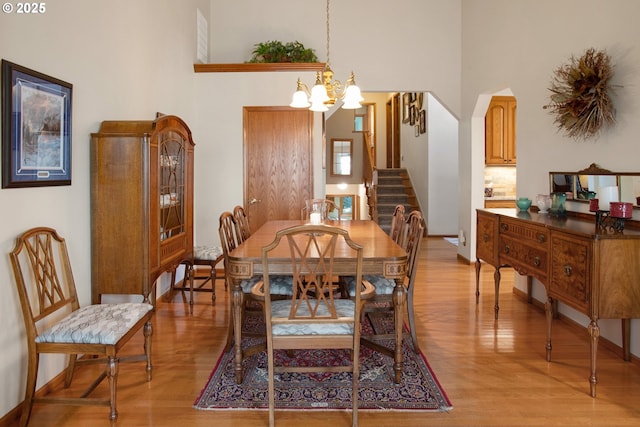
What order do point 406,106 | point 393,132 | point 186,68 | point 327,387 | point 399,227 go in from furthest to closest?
1. point 393,132
2. point 406,106
3. point 186,68
4. point 399,227
5. point 327,387

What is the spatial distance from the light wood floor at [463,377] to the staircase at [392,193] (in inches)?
226

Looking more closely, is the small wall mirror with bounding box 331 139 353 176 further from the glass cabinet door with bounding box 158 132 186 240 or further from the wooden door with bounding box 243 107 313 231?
the glass cabinet door with bounding box 158 132 186 240

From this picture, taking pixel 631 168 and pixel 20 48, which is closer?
pixel 20 48

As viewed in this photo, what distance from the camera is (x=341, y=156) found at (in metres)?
13.9

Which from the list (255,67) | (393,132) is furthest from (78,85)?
(393,132)

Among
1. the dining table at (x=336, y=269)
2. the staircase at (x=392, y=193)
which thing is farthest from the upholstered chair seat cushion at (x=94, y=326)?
the staircase at (x=392, y=193)

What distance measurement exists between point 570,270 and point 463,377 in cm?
89

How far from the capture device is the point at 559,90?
13.0 feet

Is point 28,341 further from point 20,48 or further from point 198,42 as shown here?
point 198,42

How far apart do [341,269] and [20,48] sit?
1.98 meters

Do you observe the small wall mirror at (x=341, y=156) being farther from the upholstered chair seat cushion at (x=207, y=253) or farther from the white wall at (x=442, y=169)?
the upholstered chair seat cushion at (x=207, y=253)

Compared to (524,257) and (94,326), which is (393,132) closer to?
(524,257)

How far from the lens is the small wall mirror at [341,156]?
45.3ft

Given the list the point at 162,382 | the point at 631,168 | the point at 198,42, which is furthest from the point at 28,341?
the point at 198,42
